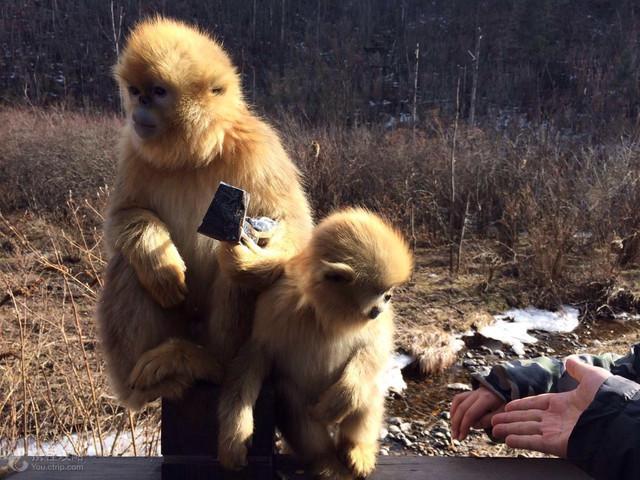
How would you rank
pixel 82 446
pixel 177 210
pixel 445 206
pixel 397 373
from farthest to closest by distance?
pixel 445 206
pixel 397 373
pixel 82 446
pixel 177 210

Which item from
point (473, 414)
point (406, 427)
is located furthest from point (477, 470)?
point (406, 427)

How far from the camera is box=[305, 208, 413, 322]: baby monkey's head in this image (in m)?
1.85

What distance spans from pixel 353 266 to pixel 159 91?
39.7 inches

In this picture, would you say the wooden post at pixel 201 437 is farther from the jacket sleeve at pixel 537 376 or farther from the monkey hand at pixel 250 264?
the jacket sleeve at pixel 537 376

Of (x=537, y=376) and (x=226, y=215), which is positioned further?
(x=537, y=376)

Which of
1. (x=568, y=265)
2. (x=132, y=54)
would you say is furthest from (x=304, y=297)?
(x=568, y=265)

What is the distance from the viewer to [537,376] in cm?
212

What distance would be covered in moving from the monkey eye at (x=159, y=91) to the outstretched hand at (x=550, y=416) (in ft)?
5.29

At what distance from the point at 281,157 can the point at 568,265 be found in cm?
684

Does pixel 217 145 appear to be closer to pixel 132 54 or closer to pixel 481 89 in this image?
pixel 132 54

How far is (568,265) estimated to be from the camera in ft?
27.0

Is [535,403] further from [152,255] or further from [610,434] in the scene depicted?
[152,255]

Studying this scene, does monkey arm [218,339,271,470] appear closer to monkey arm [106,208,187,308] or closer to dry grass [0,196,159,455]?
monkey arm [106,208,187,308]

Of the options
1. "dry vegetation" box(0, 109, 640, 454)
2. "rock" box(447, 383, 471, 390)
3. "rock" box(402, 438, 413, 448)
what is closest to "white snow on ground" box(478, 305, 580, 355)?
"dry vegetation" box(0, 109, 640, 454)
